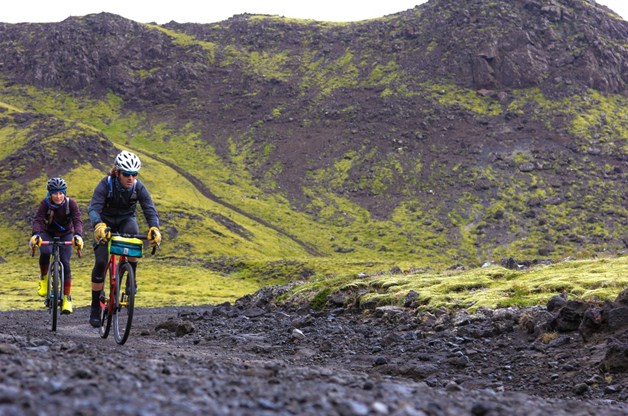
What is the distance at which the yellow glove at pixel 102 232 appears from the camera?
13227 mm

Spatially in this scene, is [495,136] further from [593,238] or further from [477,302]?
[477,302]

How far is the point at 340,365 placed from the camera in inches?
550

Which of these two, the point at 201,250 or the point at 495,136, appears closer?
the point at 201,250

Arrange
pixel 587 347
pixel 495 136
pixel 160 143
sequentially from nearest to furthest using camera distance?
1. pixel 587 347
2. pixel 495 136
3. pixel 160 143

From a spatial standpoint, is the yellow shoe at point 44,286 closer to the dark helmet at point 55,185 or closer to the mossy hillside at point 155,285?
the dark helmet at point 55,185

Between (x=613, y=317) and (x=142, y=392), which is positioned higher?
(x=142, y=392)

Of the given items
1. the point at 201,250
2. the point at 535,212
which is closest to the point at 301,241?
the point at 201,250

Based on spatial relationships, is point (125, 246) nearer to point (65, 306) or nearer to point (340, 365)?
point (65, 306)

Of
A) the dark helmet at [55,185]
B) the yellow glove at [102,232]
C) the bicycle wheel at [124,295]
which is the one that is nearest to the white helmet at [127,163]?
the yellow glove at [102,232]

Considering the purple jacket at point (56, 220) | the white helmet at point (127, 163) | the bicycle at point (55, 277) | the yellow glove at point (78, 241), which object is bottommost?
the bicycle at point (55, 277)

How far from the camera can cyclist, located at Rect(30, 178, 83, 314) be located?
16000 millimetres

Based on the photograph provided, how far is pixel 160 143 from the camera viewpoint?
179375 mm

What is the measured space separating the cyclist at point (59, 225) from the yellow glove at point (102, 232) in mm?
2789

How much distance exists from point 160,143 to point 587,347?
174 meters
